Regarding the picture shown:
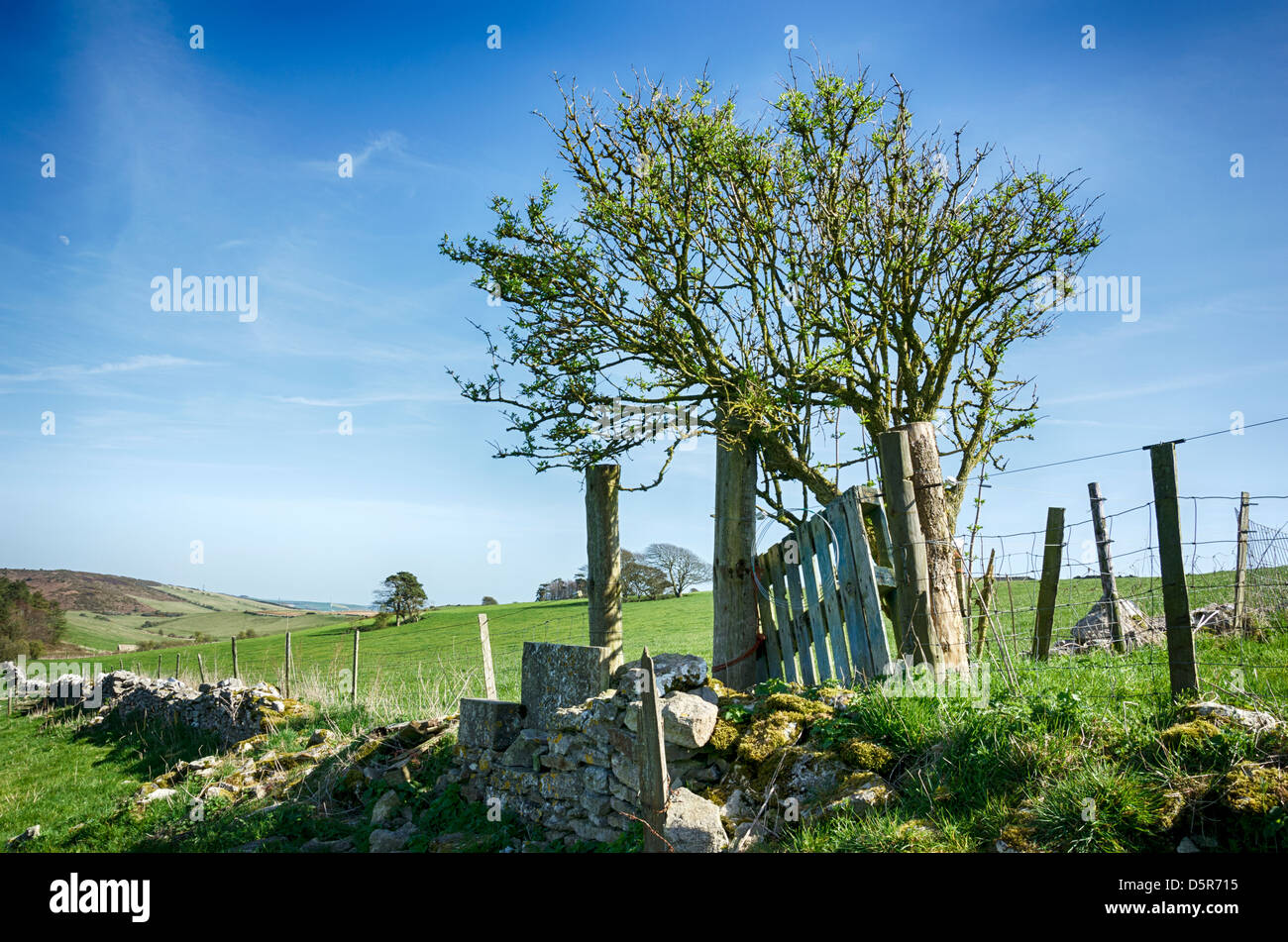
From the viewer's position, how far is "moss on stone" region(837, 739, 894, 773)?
4.50m

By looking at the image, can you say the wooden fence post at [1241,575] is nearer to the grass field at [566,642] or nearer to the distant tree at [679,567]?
the grass field at [566,642]

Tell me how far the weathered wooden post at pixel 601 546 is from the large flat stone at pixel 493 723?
1304mm

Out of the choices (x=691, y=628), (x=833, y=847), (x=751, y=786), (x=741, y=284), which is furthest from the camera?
(x=691, y=628)

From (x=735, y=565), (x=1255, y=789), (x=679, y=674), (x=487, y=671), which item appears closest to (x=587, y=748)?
(x=679, y=674)

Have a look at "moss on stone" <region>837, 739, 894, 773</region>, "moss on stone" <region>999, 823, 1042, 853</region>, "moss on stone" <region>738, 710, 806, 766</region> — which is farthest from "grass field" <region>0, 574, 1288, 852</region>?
"moss on stone" <region>738, 710, 806, 766</region>

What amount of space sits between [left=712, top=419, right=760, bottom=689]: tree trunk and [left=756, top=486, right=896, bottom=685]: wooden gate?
18 centimetres

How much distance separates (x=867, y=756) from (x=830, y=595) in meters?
1.84

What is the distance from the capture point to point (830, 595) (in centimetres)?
621

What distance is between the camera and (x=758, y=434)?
808 centimetres

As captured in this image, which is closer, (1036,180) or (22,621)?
(1036,180)

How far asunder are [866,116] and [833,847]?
7.04m

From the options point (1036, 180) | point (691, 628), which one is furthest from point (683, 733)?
point (691, 628)

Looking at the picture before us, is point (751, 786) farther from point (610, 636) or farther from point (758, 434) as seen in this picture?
point (758, 434)

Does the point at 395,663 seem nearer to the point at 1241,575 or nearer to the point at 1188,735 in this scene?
the point at 1241,575
